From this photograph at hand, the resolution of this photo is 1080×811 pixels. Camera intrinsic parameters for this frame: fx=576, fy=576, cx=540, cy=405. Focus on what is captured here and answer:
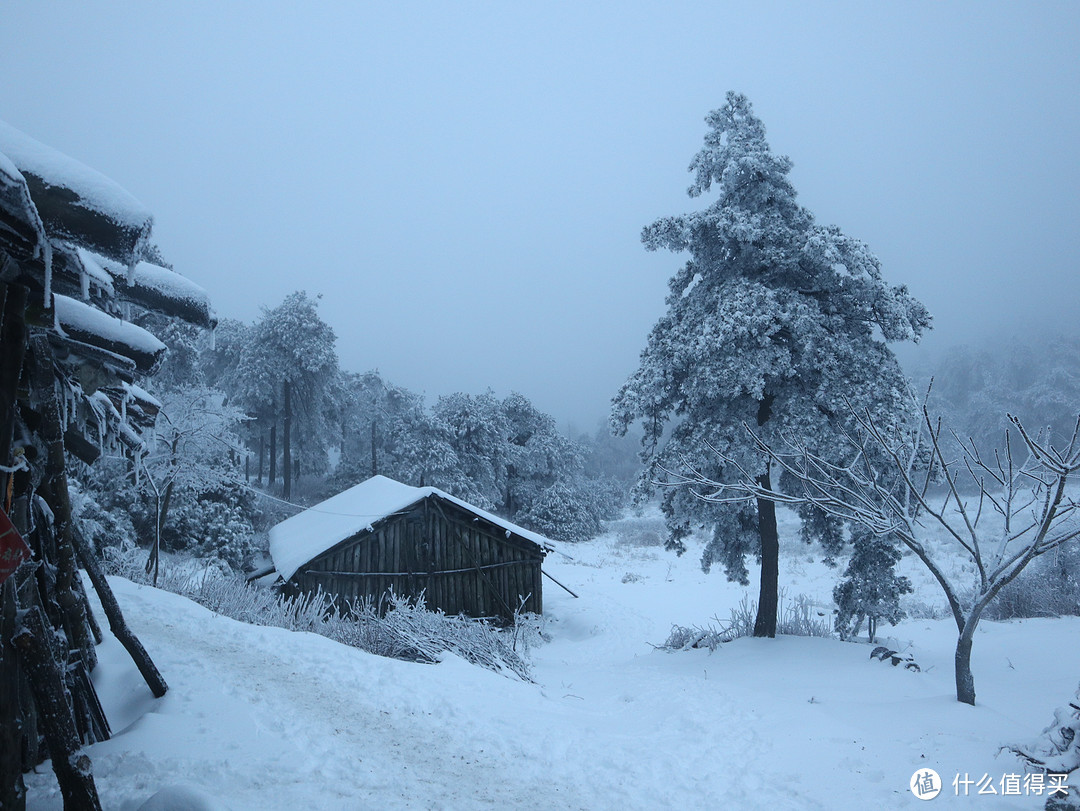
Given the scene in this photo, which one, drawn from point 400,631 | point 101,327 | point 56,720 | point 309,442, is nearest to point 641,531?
point 309,442

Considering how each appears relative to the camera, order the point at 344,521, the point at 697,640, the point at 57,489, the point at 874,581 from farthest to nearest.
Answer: the point at 344,521, the point at 697,640, the point at 874,581, the point at 57,489

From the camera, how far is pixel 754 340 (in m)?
11.0

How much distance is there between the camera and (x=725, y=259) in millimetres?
12141

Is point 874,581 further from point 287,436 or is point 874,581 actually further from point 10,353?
point 287,436

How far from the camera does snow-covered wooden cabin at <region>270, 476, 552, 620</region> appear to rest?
17.2 m

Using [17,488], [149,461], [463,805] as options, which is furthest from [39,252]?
[149,461]

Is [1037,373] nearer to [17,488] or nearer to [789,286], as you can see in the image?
[789,286]

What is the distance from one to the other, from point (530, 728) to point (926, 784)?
3511 mm

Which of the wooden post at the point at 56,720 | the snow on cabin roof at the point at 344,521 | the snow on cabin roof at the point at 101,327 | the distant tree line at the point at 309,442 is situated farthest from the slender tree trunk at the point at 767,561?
the distant tree line at the point at 309,442

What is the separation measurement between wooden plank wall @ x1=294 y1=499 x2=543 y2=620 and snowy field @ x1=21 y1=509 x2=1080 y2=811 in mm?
7837

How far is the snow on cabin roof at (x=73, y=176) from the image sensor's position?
265 centimetres

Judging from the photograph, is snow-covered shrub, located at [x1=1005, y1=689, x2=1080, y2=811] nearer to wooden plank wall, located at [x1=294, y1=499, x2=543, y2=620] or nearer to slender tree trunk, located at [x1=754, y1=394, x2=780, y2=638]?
slender tree trunk, located at [x1=754, y1=394, x2=780, y2=638]

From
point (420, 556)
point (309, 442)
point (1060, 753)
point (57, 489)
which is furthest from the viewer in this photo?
point (309, 442)

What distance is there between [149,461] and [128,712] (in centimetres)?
1617
